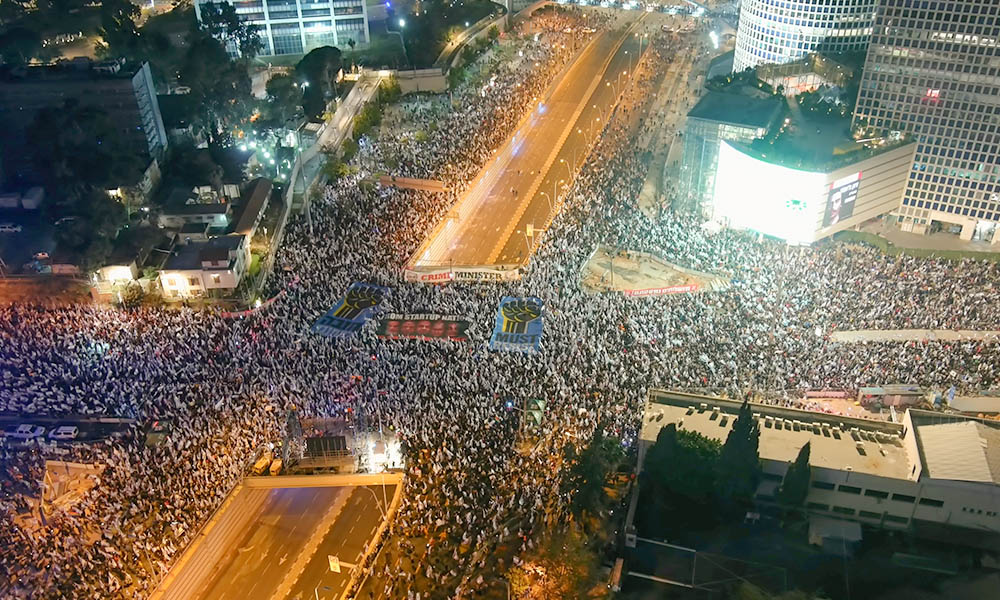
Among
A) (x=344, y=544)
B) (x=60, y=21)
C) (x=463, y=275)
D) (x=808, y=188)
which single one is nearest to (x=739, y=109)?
(x=808, y=188)

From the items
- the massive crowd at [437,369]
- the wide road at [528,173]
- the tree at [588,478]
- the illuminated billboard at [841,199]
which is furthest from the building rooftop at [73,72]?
the illuminated billboard at [841,199]

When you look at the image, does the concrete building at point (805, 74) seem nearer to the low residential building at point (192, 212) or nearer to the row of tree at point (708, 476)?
the low residential building at point (192, 212)

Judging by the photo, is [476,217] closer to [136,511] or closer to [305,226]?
[305,226]

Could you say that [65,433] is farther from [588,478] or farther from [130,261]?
[588,478]

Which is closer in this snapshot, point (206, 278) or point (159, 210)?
point (206, 278)

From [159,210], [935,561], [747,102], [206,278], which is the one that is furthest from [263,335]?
[747,102]

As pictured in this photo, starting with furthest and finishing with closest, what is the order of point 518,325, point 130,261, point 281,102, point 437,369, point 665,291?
point 281,102
point 130,261
point 665,291
point 518,325
point 437,369
